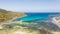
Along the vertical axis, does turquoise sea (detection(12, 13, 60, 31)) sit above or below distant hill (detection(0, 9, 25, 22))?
below

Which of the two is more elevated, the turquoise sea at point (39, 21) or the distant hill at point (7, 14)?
the distant hill at point (7, 14)

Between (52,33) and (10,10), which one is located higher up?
(10,10)

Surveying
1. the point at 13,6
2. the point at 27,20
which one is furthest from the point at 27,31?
the point at 13,6

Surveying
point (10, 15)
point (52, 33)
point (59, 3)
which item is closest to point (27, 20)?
point (10, 15)

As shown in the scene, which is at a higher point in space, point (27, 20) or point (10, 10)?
point (10, 10)

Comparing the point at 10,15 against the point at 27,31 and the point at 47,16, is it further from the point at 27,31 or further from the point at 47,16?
the point at 47,16

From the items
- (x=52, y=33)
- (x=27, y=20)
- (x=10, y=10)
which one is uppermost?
(x=10, y=10)

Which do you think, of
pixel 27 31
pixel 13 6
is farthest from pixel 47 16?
pixel 13 6

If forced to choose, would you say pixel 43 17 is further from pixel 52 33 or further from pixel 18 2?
pixel 18 2

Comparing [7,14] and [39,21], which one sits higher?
[7,14]
